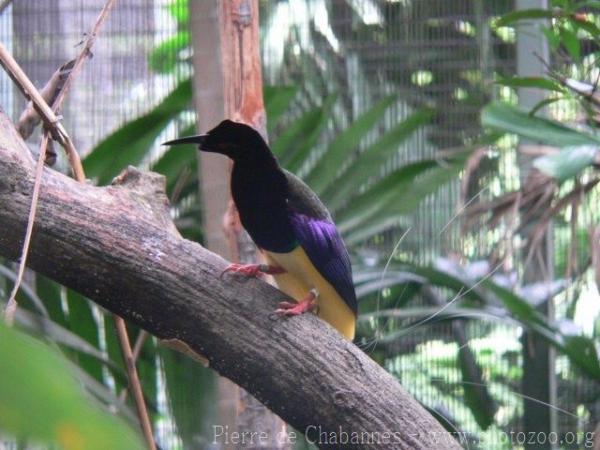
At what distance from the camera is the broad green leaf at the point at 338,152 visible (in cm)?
213

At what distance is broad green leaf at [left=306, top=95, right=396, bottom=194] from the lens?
2127mm

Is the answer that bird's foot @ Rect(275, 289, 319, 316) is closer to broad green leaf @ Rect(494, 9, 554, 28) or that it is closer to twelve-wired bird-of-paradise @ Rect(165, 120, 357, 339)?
twelve-wired bird-of-paradise @ Rect(165, 120, 357, 339)

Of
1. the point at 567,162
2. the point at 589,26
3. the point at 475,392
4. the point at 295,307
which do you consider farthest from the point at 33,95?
the point at 475,392

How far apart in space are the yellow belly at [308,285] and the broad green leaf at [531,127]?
21.8 inches

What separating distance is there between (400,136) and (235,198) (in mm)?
897

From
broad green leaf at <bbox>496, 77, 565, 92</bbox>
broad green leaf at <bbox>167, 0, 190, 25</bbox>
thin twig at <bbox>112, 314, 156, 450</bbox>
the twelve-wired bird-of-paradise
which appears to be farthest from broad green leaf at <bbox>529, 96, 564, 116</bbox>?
broad green leaf at <bbox>167, 0, 190, 25</bbox>

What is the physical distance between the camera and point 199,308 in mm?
1137

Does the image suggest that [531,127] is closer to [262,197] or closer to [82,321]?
[262,197]

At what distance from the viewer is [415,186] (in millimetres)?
2139

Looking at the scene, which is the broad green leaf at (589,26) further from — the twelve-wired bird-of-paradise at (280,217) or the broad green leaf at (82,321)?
the broad green leaf at (82,321)

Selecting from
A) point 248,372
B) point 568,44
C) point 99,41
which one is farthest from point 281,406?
point 99,41

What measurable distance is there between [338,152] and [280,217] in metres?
0.84

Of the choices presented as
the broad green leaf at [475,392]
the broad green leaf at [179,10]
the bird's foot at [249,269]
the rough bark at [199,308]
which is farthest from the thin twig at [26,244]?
the broad green leaf at [179,10]

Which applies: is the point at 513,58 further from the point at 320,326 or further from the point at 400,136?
the point at 320,326
